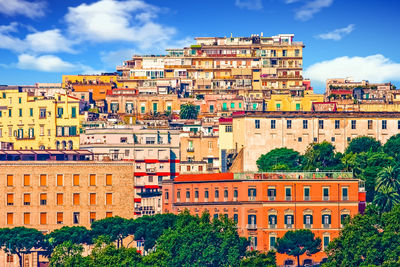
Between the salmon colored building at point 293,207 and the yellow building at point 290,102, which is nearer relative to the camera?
the salmon colored building at point 293,207

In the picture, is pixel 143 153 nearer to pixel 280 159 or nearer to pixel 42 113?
pixel 280 159

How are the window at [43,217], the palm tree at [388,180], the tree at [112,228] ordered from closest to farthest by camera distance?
the tree at [112,228] < the palm tree at [388,180] < the window at [43,217]

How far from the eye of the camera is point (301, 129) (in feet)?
557

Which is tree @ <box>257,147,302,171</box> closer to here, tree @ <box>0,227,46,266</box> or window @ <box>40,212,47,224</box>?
window @ <box>40,212,47,224</box>

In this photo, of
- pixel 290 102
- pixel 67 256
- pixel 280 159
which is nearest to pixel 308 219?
pixel 280 159

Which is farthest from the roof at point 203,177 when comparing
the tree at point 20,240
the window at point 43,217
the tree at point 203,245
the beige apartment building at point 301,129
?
the tree at point 20,240

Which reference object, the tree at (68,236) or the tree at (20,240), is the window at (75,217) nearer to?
the tree at (68,236)

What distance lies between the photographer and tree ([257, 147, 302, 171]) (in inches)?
6329

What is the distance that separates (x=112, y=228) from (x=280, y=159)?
30.0 m

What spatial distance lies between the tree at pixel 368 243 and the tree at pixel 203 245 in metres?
11.4

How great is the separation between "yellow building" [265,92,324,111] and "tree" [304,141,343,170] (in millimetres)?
28790

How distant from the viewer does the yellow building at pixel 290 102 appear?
19475cm

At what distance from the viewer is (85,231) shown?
476 ft

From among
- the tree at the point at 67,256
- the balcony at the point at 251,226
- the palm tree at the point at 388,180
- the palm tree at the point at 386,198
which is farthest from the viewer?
the palm tree at the point at 388,180
